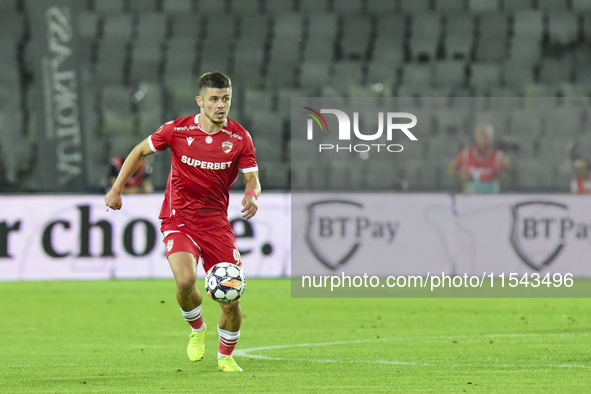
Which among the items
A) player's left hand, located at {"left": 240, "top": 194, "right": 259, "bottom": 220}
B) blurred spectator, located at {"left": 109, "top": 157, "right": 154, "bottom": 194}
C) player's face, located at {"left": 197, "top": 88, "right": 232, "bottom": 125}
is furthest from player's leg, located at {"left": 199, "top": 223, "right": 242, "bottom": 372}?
blurred spectator, located at {"left": 109, "top": 157, "right": 154, "bottom": 194}

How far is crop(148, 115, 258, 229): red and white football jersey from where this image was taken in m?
6.83

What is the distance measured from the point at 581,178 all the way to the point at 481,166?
183cm

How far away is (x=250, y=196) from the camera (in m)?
6.41

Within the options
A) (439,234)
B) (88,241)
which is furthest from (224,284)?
(88,241)

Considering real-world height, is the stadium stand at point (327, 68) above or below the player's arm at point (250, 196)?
above

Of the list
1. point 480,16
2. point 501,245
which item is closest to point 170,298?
A: point 501,245

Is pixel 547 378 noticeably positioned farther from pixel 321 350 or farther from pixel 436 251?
pixel 436 251

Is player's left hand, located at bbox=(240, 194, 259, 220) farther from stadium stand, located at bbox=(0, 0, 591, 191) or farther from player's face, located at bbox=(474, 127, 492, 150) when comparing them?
stadium stand, located at bbox=(0, 0, 591, 191)

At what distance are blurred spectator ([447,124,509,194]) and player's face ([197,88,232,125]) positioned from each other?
11288 mm

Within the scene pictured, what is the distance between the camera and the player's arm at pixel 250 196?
6312 mm

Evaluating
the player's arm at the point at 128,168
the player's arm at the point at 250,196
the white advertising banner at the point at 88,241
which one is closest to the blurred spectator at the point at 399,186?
the white advertising banner at the point at 88,241

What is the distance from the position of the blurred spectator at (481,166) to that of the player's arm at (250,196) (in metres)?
11.1

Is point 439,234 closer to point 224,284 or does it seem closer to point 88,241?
point 88,241

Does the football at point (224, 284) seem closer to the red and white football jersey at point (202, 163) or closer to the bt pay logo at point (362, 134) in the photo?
the red and white football jersey at point (202, 163)
